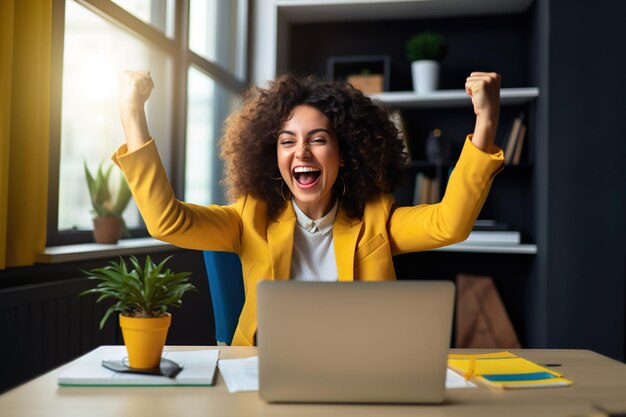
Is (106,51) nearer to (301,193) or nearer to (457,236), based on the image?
(301,193)

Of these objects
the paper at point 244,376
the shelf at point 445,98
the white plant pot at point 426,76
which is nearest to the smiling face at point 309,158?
the paper at point 244,376

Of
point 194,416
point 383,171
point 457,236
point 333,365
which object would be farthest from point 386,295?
point 383,171

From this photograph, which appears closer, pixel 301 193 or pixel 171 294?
pixel 171 294

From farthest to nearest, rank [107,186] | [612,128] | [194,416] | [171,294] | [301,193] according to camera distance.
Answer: [612,128], [107,186], [301,193], [171,294], [194,416]

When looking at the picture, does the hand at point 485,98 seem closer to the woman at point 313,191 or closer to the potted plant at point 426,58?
the woman at point 313,191

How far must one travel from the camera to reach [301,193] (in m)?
1.74

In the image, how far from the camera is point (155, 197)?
1.46 metres

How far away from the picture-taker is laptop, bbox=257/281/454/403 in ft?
3.12

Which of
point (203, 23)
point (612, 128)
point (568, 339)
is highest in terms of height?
point (203, 23)

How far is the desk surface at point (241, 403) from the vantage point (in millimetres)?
958

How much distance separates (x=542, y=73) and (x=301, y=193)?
2.05 meters

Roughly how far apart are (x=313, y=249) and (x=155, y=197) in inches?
19.0

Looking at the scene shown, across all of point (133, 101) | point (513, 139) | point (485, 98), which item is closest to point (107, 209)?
point (133, 101)

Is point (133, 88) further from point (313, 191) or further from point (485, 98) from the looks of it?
point (485, 98)
